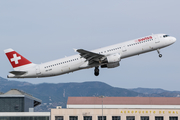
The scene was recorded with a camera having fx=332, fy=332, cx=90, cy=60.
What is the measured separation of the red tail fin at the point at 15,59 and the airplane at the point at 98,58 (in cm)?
Result: 193

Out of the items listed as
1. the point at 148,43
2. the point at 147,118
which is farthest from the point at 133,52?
the point at 147,118

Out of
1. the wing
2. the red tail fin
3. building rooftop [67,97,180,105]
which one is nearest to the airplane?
the wing

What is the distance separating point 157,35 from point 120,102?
3287 cm

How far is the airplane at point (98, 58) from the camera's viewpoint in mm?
67062

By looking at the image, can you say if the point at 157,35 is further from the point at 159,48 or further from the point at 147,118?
the point at 147,118

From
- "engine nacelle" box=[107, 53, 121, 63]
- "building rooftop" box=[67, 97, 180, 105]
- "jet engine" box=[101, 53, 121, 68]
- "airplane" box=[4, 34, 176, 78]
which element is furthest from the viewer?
"building rooftop" box=[67, 97, 180, 105]

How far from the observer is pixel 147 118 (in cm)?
8425

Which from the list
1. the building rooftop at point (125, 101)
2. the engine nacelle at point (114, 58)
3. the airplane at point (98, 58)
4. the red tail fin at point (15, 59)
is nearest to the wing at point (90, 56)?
the airplane at point (98, 58)

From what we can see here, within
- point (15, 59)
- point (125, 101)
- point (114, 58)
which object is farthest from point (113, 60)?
point (125, 101)

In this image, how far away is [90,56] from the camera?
67125mm

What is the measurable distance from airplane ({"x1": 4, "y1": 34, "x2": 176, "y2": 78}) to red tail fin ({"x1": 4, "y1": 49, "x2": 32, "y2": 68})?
6.33 feet

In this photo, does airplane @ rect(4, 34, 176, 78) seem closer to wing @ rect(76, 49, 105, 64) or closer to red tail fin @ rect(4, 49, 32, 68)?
wing @ rect(76, 49, 105, 64)

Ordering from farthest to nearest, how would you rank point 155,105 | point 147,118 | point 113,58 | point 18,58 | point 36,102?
point 36,102 < point 155,105 < point 147,118 < point 18,58 < point 113,58

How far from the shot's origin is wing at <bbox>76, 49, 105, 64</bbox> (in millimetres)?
65562
